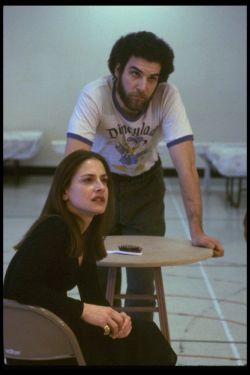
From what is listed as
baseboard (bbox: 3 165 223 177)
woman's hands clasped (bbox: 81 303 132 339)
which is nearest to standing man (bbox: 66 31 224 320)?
woman's hands clasped (bbox: 81 303 132 339)

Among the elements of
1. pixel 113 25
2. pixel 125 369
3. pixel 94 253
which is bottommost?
pixel 125 369

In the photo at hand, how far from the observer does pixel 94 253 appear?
2.22 meters

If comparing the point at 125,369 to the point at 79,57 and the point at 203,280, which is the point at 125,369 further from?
the point at 79,57

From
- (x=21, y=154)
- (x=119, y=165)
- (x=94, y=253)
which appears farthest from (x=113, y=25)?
(x=94, y=253)

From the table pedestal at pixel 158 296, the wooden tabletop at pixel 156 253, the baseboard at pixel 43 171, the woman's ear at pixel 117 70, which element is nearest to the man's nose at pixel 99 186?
the wooden tabletop at pixel 156 253

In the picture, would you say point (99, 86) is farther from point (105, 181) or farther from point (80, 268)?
point (80, 268)

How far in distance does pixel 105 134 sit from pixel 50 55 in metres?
6.94

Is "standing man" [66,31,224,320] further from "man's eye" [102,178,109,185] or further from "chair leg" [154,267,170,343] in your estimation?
"man's eye" [102,178,109,185]

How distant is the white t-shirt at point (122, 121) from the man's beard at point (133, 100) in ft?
0.12

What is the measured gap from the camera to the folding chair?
67.7 inches

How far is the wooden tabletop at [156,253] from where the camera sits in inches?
94.0

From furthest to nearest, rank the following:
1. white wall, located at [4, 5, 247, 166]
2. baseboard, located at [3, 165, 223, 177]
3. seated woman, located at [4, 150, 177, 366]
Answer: baseboard, located at [3, 165, 223, 177] < white wall, located at [4, 5, 247, 166] < seated woman, located at [4, 150, 177, 366]

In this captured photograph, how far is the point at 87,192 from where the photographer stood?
81.7 inches

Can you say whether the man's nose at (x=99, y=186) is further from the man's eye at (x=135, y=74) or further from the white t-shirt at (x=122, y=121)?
the man's eye at (x=135, y=74)
